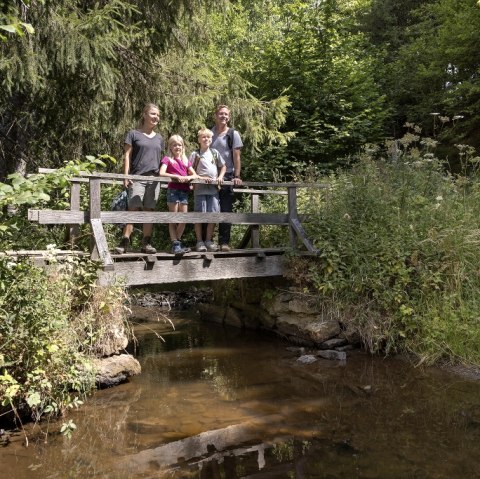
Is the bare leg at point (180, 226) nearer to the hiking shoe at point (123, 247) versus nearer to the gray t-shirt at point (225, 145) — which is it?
the hiking shoe at point (123, 247)

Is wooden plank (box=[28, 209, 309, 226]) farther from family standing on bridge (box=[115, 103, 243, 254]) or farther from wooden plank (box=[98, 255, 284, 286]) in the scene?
wooden plank (box=[98, 255, 284, 286])

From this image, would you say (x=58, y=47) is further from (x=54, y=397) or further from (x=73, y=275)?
(x=54, y=397)

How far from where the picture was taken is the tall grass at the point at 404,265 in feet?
22.8

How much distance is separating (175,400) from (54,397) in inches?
51.1

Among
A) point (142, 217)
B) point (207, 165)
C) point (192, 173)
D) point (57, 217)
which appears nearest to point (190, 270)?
point (142, 217)

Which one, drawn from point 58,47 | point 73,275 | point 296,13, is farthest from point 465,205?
point 296,13

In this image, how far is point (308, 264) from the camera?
8070 mm

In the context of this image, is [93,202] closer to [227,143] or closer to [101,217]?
[101,217]

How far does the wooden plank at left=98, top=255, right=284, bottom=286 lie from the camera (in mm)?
6602

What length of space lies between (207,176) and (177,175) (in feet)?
1.90

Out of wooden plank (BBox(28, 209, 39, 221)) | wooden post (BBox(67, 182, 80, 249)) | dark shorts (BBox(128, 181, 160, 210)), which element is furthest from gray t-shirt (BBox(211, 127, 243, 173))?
wooden plank (BBox(28, 209, 39, 221))

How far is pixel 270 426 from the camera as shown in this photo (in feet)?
15.7

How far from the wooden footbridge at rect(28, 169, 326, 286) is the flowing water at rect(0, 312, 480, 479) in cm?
128

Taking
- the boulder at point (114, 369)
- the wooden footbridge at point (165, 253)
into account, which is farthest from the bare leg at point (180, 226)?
the boulder at point (114, 369)
